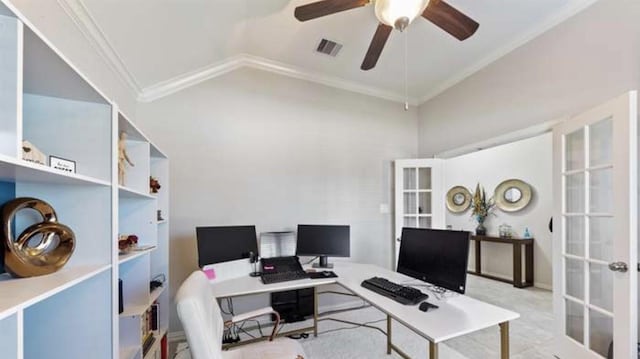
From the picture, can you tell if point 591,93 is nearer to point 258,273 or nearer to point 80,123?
point 258,273

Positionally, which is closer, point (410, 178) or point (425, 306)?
point (425, 306)

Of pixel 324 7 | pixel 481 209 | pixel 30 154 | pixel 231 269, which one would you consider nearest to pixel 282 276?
pixel 231 269

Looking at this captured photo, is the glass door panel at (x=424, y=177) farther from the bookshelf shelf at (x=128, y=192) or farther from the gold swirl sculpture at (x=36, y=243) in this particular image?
the gold swirl sculpture at (x=36, y=243)

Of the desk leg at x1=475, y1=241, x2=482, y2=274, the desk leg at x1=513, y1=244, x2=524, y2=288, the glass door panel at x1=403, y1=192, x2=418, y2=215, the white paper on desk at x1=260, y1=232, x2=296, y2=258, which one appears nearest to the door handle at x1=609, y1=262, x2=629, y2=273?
the glass door panel at x1=403, y1=192, x2=418, y2=215

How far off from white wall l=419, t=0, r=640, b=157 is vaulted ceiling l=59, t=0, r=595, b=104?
0.13 metres

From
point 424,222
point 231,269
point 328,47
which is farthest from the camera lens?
point 424,222

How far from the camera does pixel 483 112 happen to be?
320cm

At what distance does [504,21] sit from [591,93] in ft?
2.97

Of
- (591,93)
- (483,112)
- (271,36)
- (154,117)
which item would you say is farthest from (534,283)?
(154,117)

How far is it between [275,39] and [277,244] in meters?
2.04

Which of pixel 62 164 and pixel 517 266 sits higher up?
pixel 62 164

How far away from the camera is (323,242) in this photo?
2.98 m

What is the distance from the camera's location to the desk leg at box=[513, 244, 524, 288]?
180 inches

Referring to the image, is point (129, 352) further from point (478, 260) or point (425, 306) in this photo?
point (478, 260)
